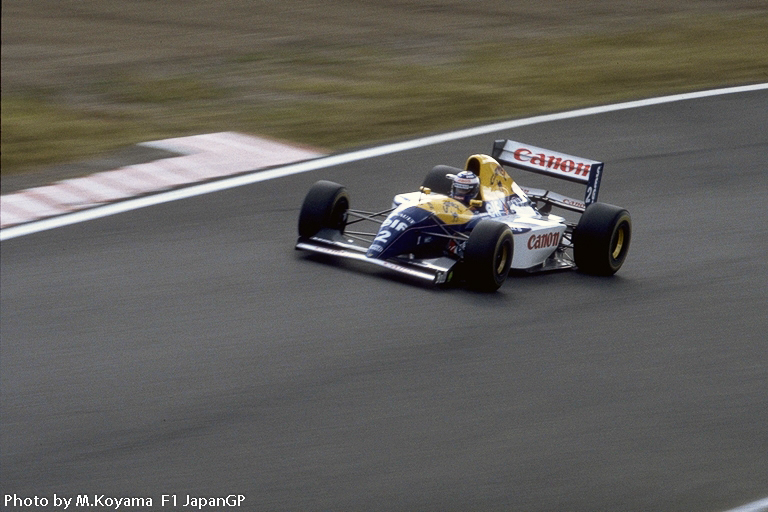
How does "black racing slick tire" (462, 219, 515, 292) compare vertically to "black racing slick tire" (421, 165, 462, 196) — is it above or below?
below

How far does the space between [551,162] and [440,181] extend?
2.89ft

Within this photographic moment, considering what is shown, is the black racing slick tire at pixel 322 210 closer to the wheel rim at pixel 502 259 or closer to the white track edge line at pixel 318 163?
the wheel rim at pixel 502 259

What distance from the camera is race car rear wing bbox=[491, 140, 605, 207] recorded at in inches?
335

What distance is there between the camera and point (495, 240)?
7.36 meters

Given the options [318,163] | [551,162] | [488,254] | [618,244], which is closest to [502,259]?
[488,254]

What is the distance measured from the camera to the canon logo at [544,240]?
7973 millimetres

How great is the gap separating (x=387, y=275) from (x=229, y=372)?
1.84 m

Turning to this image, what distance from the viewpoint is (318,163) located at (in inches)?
439

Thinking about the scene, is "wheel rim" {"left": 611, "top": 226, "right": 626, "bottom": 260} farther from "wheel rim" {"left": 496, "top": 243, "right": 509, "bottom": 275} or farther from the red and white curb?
the red and white curb

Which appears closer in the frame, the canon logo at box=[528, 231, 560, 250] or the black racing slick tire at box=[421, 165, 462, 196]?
the canon logo at box=[528, 231, 560, 250]

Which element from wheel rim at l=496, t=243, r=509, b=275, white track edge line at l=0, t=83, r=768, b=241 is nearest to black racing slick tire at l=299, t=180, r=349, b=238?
wheel rim at l=496, t=243, r=509, b=275

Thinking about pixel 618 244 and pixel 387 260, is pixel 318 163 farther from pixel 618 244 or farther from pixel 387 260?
pixel 618 244

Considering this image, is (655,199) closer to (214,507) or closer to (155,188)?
(155,188)

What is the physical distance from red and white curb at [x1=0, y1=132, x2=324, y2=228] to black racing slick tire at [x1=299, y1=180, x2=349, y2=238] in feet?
8.22
